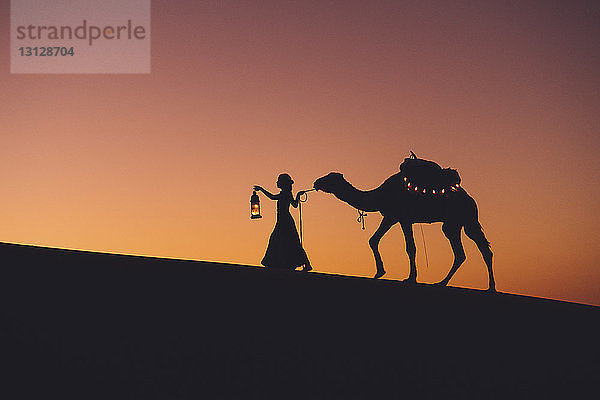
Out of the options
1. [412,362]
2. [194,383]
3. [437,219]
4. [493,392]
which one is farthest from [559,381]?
[437,219]

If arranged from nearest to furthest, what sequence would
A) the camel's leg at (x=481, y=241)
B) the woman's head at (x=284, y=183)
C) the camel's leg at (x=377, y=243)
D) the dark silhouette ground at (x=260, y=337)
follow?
1. the dark silhouette ground at (x=260, y=337)
2. the camel's leg at (x=377, y=243)
3. the camel's leg at (x=481, y=241)
4. the woman's head at (x=284, y=183)

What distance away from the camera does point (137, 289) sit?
11.8 ft

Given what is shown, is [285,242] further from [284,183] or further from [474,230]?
[474,230]

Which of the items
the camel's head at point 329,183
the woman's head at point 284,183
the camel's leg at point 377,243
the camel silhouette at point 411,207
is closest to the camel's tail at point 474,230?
the camel silhouette at point 411,207

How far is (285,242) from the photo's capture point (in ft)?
18.7

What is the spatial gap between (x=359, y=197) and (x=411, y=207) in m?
0.48

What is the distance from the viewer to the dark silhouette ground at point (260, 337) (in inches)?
104

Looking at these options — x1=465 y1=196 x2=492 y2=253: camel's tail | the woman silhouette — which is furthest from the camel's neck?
x1=465 y1=196 x2=492 y2=253: camel's tail

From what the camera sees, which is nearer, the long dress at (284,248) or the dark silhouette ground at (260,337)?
the dark silhouette ground at (260,337)

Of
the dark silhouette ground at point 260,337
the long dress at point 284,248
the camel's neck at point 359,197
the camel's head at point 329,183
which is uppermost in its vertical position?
the camel's head at point 329,183

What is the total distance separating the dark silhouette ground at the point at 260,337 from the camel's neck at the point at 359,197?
1.32 metres

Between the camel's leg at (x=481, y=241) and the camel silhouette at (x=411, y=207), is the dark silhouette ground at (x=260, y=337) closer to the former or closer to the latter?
the camel silhouette at (x=411, y=207)

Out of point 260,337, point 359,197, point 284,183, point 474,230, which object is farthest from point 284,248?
point 260,337

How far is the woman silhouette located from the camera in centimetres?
566
